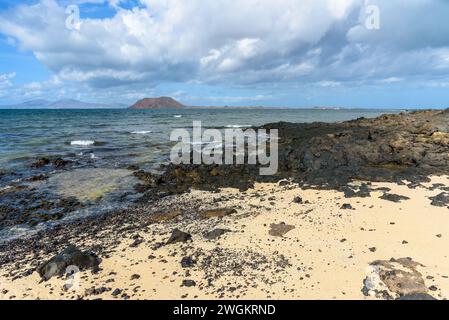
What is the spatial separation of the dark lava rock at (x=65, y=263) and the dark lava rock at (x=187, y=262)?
6.85ft

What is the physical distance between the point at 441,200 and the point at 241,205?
22.1ft

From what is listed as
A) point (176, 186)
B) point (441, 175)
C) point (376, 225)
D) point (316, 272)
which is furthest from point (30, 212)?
point (441, 175)

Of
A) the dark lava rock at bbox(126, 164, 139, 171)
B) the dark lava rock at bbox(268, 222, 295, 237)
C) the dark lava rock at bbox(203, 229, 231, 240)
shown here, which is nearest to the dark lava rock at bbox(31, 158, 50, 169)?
the dark lava rock at bbox(126, 164, 139, 171)

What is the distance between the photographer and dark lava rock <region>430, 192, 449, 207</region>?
11156 millimetres

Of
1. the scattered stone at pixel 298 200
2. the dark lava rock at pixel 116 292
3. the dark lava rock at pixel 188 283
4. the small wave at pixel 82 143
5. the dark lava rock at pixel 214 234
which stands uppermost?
the small wave at pixel 82 143

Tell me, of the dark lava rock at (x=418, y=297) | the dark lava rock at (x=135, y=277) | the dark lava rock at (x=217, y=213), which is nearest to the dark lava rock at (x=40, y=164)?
the dark lava rock at (x=217, y=213)

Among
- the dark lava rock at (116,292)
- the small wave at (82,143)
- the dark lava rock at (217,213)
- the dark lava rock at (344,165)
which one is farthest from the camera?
the small wave at (82,143)

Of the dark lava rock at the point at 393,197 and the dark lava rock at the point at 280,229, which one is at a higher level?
the dark lava rock at the point at 393,197

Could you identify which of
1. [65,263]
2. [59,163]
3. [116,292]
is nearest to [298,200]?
[116,292]

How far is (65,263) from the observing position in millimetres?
7852

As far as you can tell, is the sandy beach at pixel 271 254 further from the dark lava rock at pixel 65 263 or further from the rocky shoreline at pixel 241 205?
the dark lava rock at pixel 65 263

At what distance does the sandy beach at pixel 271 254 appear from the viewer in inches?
271

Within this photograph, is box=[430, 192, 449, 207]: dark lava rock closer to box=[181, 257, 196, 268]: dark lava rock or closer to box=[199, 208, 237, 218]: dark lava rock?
box=[199, 208, 237, 218]: dark lava rock
